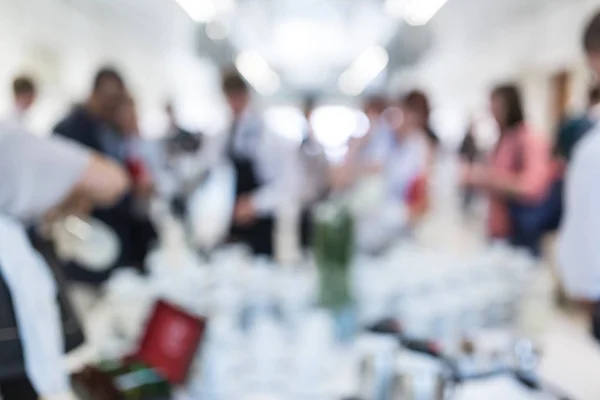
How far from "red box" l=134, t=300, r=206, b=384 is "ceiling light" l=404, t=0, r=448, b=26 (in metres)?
1.05

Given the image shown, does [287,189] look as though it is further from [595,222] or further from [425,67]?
[595,222]

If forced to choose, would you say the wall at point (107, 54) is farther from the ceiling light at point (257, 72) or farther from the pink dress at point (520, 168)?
the pink dress at point (520, 168)

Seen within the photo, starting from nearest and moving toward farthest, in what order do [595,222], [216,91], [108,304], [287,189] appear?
[595,222] < [108,304] < [216,91] < [287,189]

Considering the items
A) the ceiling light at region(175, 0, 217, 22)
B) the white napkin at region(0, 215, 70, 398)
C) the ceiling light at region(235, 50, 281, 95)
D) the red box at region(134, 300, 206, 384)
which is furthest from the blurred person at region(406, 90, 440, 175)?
the white napkin at region(0, 215, 70, 398)

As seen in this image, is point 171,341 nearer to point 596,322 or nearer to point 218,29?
point 596,322

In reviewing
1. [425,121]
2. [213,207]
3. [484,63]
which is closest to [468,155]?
[425,121]

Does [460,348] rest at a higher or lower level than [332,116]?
lower

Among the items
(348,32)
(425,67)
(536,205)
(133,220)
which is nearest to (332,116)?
(348,32)

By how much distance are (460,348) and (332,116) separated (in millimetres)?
1254

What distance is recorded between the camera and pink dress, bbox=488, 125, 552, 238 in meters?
1.22

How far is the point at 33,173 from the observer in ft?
1.93

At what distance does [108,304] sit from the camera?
0.82 metres

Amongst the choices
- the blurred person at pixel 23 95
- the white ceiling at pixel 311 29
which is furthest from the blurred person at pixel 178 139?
the blurred person at pixel 23 95

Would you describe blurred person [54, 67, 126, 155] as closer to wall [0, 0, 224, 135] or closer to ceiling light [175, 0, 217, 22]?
wall [0, 0, 224, 135]
